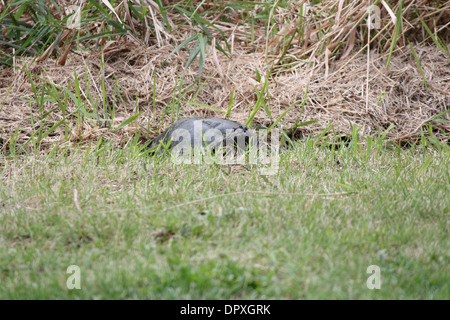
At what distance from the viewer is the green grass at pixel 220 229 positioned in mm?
1671

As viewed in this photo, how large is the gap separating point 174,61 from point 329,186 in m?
2.06

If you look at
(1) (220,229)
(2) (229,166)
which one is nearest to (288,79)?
(2) (229,166)

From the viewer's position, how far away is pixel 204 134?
10.3 feet

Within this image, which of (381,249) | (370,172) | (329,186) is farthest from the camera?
(370,172)

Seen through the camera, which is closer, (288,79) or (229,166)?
(229,166)

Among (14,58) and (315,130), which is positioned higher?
(14,58)

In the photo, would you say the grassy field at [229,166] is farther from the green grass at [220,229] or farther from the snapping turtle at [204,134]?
the snapping turtle at [204,134]

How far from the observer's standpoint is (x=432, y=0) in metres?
3.99

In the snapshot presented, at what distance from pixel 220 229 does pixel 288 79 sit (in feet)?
6.97

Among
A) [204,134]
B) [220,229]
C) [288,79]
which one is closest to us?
[220,229]

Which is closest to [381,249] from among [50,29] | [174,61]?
[174,61]

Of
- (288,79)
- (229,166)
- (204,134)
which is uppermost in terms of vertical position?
(288,79)

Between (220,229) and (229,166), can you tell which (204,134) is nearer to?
(229,166)
